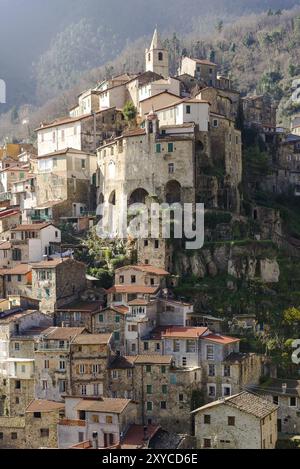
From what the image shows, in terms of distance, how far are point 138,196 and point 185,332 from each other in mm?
17523

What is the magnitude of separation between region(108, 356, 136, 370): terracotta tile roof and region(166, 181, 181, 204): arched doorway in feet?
56.8

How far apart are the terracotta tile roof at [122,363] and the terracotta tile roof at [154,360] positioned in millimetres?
395

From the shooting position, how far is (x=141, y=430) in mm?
59812

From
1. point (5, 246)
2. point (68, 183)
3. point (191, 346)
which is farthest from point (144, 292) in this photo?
point (68, 183)

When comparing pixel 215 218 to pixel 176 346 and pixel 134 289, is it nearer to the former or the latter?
pixel 134 289

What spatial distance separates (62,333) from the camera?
64375 millimetres

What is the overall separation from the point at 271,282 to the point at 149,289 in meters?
9.79

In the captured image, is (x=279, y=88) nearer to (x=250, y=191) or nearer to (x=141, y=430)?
(x=250, y=191)

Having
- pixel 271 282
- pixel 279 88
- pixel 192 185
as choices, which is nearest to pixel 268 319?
pixel 271 282

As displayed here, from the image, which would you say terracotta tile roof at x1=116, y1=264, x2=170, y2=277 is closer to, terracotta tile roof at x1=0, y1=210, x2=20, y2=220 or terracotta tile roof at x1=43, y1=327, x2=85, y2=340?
terracotta tile roof at x1=43, y1=327, x2=85, y2=340

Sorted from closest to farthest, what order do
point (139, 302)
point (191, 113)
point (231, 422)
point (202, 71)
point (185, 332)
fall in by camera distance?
point (231, 422) → point (185, 332) → point (139, 302) → point (191, 113) → point (202, 71)

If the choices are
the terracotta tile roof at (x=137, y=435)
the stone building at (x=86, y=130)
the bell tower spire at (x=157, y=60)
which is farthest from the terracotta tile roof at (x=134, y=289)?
the bell tower spire at (x=157, y=60)

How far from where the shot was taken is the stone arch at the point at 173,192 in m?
77.3

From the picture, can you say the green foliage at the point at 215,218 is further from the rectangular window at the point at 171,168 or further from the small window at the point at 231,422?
the small window at the point at 231,422
